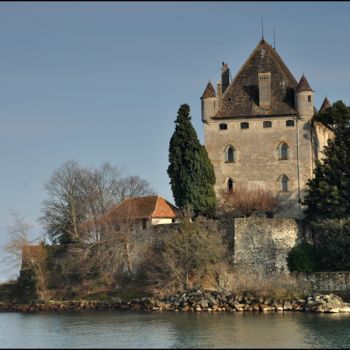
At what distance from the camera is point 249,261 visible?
61812mm

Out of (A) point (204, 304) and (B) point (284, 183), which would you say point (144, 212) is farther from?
(A) point (204, 304)

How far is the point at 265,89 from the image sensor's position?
228ft

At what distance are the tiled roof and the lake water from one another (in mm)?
10321

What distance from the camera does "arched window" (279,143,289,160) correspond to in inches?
2734

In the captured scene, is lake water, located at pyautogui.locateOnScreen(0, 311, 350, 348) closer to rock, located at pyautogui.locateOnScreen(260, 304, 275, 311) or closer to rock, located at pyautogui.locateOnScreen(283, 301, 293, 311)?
rock, located at pyautogui.locateOnScreen(283, 301, 293, 311)

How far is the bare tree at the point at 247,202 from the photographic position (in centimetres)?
6712

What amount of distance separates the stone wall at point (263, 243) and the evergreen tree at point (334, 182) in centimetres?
212

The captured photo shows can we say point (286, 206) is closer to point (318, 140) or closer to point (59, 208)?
point (318, 140)

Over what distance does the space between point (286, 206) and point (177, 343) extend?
90.2 ft

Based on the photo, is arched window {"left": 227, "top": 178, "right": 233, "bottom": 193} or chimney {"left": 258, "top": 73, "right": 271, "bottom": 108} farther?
arched window {"left": 227, "top": 178, "right": 233, "bottom": 193}

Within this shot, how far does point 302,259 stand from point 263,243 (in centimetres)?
271

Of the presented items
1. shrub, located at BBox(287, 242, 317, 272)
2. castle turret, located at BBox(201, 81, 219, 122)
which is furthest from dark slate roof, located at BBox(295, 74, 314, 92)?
shrub, located at BBox(287, 242, 317, 272)

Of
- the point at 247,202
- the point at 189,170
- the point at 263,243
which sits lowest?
the point at 263,243

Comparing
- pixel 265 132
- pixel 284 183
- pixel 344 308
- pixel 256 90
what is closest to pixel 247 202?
pixel 284 183
